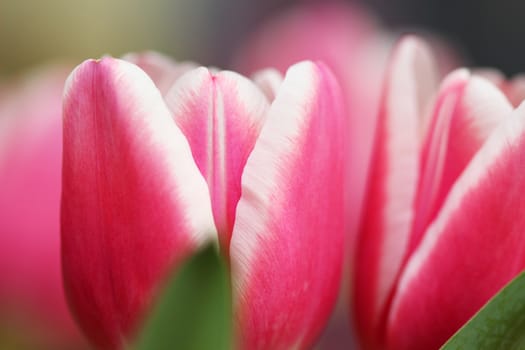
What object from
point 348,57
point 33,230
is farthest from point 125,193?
point 348,57

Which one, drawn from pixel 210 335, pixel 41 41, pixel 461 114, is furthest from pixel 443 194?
pixel 41 41

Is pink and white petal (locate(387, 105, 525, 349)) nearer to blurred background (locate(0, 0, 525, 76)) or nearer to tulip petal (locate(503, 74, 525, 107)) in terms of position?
tulip petal (locate(503, 74, 525, 107))

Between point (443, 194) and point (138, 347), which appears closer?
point (138, 347)

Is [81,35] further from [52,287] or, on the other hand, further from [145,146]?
[145,146]

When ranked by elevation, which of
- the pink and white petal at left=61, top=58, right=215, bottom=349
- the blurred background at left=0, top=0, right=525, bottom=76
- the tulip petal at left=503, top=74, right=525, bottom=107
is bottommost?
the blurred background at left=0, top=0, right=525, bottom=76

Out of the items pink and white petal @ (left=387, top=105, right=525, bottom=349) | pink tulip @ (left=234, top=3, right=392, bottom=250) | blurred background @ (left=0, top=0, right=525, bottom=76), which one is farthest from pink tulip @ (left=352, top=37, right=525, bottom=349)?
blurred background @ (left=0, top=0, right=525, bottom=76)

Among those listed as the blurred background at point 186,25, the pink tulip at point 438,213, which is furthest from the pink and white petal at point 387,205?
the blurred background at point 186,25
